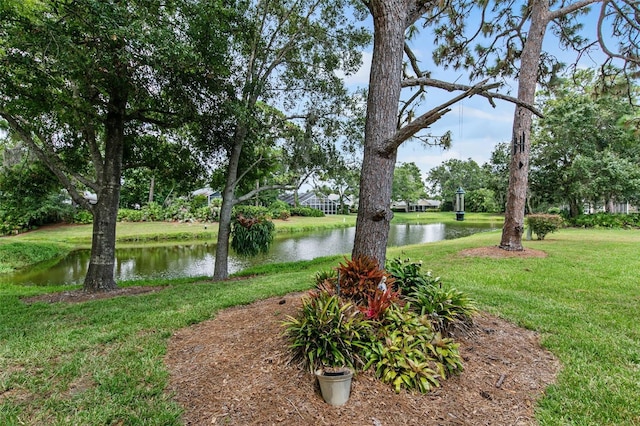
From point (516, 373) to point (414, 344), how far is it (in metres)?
0.80

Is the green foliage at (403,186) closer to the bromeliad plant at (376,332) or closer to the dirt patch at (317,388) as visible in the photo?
the bromeliad plant at (376,332)

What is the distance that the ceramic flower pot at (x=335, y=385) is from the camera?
77.9 inches

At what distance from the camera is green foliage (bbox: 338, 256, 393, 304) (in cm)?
278

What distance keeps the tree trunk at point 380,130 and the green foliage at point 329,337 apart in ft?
2.72

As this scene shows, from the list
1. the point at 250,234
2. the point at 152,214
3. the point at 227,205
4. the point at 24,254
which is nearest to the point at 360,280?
the point at 250,234

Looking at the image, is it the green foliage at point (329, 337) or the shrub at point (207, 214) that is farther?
the shrub at point (207, 214)

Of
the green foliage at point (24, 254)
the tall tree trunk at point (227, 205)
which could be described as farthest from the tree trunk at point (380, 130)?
the green foliage at point (24, 254)

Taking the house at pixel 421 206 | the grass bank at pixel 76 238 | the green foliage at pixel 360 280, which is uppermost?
the house at pixel 421 206

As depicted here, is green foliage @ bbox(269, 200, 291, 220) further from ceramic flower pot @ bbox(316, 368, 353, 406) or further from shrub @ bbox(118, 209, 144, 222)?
ceramic flower pot @ bbox(316, 368, 353, 406)

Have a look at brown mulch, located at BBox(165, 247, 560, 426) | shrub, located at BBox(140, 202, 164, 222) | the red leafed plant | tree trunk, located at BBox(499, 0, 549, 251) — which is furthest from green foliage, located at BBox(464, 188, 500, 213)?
the red leafed plant

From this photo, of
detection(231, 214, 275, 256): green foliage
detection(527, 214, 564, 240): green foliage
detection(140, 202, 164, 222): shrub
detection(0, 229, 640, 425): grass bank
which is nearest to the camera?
detection(0, 229, 640, 425): grass bank

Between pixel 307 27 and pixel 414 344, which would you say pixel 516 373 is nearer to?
pixel 414 344

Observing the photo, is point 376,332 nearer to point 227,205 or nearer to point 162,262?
point 227,205

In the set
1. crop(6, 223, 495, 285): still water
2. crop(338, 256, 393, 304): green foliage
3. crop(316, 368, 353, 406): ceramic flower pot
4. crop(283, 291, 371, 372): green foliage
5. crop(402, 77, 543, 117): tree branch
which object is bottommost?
crop(6, 223, 495, 285): still water
